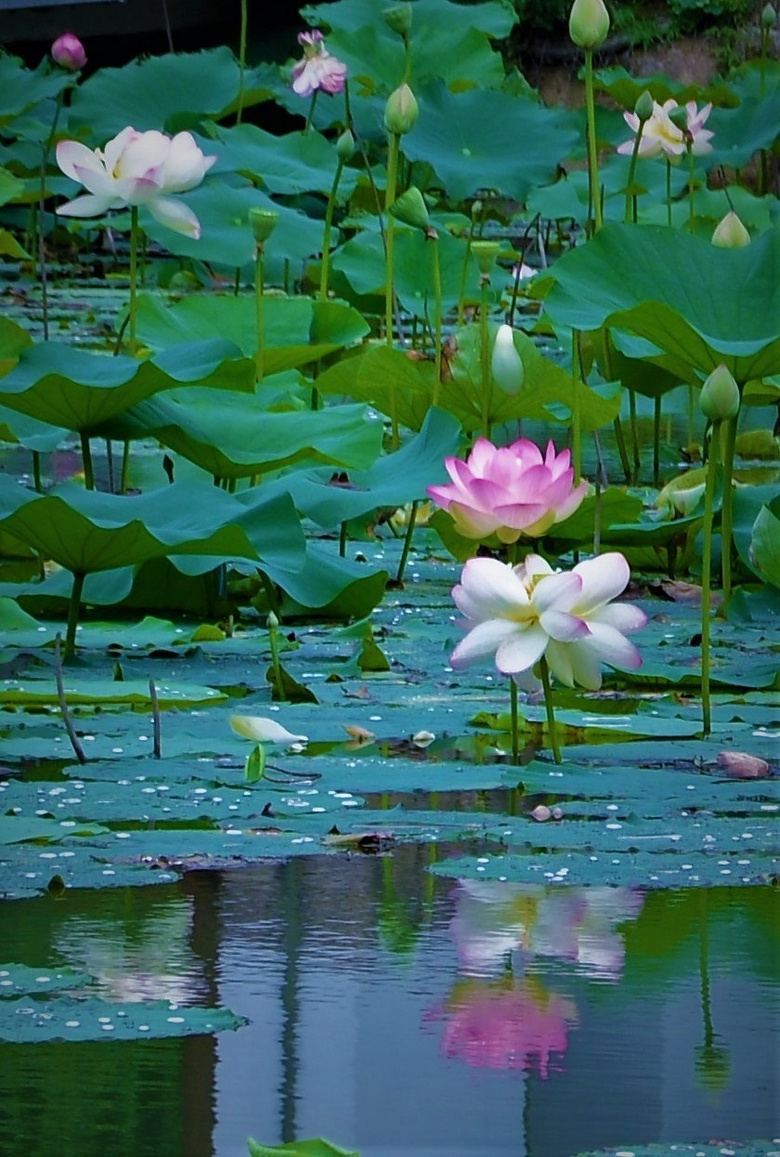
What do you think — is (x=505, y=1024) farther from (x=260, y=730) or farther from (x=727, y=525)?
(x=727, y=525)

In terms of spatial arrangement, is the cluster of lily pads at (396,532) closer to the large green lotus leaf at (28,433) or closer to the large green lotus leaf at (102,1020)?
the large green lotus leaf at (28,433)

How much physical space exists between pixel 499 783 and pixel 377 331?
12.6 feet

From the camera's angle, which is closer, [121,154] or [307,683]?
[307,683]

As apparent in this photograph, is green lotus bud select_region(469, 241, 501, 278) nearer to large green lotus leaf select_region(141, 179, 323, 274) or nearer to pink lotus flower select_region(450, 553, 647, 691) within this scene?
pink lotus flower select_region(450, 553, 647, 691)

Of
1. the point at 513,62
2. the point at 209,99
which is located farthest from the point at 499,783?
the point at 513,62

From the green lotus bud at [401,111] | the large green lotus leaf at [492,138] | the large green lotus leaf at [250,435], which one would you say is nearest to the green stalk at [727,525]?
the large green lotus leaf at [250,435]

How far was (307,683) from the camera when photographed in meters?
1.63

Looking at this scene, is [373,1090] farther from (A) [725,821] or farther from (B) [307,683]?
(B) [307,683]

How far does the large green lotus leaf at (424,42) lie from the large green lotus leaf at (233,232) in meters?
1.25

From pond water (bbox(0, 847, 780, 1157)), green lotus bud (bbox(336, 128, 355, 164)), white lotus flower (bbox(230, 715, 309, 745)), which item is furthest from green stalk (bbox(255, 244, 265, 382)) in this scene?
pond water (bbox(0, 847, 780, 1157))

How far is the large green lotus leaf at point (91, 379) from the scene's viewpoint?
5.99 ft

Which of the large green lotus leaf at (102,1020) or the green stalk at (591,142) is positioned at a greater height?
the green stalk at (591,142)

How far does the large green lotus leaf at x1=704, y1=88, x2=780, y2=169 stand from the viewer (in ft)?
17.8

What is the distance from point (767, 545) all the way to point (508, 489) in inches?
18.4
